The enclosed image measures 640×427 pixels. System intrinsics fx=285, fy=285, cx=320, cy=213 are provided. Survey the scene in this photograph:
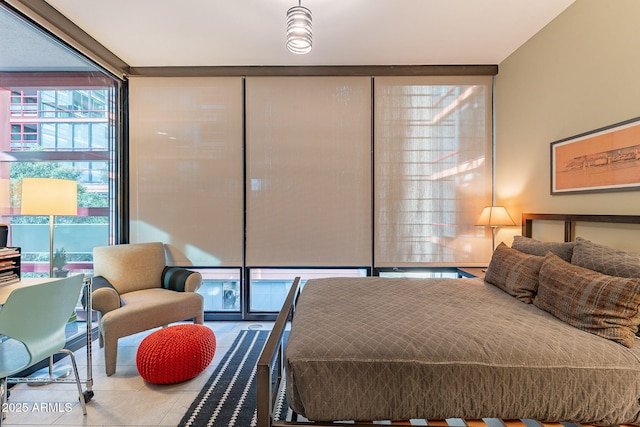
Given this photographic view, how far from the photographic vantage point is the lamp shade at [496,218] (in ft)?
9.16

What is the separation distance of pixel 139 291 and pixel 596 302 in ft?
11.4

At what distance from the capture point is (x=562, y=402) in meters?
1.12

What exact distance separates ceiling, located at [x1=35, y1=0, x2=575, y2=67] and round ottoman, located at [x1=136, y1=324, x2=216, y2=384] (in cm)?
257

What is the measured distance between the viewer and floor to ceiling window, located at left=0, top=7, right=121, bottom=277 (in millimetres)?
2176

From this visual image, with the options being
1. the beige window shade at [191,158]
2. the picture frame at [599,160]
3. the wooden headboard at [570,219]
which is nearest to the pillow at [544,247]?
the wooden headboard at [570,219]

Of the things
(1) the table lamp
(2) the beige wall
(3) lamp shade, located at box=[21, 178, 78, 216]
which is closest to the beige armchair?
(1) the table lamp

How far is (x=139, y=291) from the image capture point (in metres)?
2.85

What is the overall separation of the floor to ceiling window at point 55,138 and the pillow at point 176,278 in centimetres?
73

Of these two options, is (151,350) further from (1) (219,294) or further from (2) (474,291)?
(2) (474,291)

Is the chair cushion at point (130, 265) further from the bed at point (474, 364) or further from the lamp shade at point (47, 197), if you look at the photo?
the bed at point (474, 364)

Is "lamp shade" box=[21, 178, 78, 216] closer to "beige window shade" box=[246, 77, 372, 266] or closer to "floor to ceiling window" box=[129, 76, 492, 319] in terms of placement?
"floor to ceiling window" box=[129, 76, 492, 319]

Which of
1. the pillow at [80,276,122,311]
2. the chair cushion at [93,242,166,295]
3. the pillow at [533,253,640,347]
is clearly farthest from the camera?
the chair cushion at [93,242,166,295]

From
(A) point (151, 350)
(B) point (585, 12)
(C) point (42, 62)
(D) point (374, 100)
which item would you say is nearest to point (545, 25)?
(B) point (585, 12)

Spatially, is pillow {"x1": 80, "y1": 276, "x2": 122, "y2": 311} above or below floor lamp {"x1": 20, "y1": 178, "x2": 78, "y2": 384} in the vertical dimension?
below
